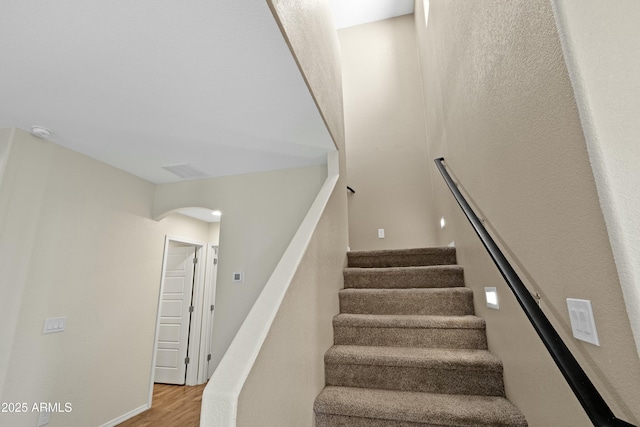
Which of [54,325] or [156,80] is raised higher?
[156,80]

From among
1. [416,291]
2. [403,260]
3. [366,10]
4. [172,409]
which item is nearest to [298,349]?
[416,291]

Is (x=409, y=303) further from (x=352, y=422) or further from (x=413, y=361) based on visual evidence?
(x=352, y=422)

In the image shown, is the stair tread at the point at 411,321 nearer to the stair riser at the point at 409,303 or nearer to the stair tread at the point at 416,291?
the stair riser at the point at 409,303

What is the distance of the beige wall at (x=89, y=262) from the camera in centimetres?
218

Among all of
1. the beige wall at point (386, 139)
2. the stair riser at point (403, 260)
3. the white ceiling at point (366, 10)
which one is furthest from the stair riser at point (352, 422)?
the white ceiling at point (366, 10)

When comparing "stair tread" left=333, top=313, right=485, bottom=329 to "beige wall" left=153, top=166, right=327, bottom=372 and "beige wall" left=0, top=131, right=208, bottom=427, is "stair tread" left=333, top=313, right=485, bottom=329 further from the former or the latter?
"beige wall" left=0, top=131, right=208, bottom=427

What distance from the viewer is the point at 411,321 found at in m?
1.95

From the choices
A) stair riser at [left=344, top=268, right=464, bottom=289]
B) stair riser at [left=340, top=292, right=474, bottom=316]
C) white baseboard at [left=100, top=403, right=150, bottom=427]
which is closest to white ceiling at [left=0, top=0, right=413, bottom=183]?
stair riser at [left=344, top=268, right=464, bottom=289]

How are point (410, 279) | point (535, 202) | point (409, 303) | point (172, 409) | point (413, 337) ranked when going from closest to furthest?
point (535, 202), point (413, 337), point (409, 303), point (410, 279), point (172, 409)

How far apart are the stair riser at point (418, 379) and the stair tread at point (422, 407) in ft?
0.13

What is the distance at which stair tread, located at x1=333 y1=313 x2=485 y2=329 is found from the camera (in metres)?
1.87

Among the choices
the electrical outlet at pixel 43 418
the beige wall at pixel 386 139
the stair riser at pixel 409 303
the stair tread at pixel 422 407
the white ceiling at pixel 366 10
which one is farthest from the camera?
the white ceiling at pixel 366 10

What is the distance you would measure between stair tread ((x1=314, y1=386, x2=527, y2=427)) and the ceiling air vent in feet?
8.27

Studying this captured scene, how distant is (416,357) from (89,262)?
2873mm
